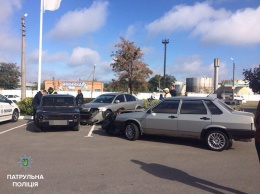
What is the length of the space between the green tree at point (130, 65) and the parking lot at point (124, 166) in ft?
59.2

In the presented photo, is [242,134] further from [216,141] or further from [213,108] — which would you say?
[213,108]

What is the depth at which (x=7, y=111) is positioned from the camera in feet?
42.9

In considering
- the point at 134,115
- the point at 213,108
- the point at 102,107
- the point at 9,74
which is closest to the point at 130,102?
the point at 102,107

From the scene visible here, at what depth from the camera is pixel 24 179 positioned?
5.19m

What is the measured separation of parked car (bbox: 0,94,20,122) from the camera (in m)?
12.6

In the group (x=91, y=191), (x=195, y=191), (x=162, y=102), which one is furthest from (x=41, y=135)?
(x=195, y=191)

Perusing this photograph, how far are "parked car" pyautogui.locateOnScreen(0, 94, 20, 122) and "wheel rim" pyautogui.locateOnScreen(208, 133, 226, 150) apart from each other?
9335 mm

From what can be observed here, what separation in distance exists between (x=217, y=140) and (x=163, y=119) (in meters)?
1.71

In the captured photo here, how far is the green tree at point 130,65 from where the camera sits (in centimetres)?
2672

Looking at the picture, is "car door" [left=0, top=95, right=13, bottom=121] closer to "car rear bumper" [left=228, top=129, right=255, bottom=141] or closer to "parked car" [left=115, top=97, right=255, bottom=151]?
"parked car" [left=115, top=97, right=255, bottom=151]

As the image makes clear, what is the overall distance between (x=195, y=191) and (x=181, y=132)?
12.2 feet

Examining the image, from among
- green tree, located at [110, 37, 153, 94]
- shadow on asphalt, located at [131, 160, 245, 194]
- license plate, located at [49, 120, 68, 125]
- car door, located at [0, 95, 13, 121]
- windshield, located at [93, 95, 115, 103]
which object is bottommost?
shadow on asphalt, located at [131, 160, 245, 194]

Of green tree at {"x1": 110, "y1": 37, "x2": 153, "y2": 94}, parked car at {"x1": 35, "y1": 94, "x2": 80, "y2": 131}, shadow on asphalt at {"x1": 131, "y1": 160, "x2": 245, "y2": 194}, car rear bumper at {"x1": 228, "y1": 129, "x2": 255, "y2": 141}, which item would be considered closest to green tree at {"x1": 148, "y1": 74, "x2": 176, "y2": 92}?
green tree at {"x1": 110, "y1": 37, "x2": 153, "y2": 94}

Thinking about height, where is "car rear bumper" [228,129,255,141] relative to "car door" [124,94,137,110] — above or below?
below
